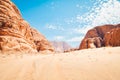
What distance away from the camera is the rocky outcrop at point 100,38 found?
51178mm

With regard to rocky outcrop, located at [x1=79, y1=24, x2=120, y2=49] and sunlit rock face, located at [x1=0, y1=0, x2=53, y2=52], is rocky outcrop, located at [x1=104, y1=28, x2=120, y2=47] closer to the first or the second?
rocky outcrop, located at [x1=79, y1=24, x2=120, y2=49]

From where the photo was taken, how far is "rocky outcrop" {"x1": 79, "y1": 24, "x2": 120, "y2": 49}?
51.2m

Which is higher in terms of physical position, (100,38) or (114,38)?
(100,38)

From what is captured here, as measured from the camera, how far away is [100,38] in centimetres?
6894

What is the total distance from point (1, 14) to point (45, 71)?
1758 centimetres

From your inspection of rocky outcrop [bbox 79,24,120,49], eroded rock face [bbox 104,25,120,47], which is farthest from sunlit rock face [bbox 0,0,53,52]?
rocky outcrop [bbox 79,24,120,49]

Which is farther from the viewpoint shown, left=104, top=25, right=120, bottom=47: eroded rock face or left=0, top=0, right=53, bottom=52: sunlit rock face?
left=104, top=25, right=120, bottom=47: eroded rock face

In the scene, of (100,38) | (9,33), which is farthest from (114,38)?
(9,33)

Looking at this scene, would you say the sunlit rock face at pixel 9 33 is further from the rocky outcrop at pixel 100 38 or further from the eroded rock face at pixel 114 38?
the rocky outcrop at pixel 100 38

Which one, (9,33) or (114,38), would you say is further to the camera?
(114,38)

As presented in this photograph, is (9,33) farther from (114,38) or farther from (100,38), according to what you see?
(100,38)

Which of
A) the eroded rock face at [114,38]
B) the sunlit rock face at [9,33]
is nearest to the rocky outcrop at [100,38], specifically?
the eroded rock face at [114,38]

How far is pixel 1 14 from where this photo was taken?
790 inches

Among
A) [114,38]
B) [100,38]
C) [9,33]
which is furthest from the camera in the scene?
[100,38]
